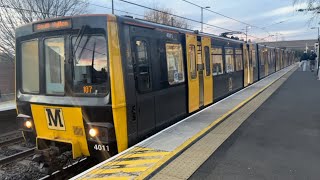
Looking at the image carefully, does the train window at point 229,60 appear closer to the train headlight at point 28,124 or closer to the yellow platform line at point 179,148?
the yellow platform line at point 179,148

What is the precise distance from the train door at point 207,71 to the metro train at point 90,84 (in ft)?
10.6

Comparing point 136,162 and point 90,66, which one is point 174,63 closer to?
point 90,66

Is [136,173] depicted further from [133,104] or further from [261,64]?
[261,64]

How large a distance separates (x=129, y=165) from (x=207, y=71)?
20.6 feet

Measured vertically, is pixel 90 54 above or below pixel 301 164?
above

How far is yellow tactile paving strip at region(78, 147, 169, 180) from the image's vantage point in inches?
186

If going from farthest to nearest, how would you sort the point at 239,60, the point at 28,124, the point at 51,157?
the point at 239,60
the point at 28,124
the point at 51,157

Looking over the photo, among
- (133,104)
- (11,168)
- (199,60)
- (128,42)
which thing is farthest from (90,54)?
(199,60)

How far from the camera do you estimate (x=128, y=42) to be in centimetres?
582

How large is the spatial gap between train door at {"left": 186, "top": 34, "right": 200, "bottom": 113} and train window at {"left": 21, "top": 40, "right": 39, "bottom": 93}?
4.16 meters

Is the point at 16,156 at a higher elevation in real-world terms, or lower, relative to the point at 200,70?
lower

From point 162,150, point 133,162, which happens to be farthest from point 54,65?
point 162,150

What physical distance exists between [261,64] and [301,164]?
1940cm

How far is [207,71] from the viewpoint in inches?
423
